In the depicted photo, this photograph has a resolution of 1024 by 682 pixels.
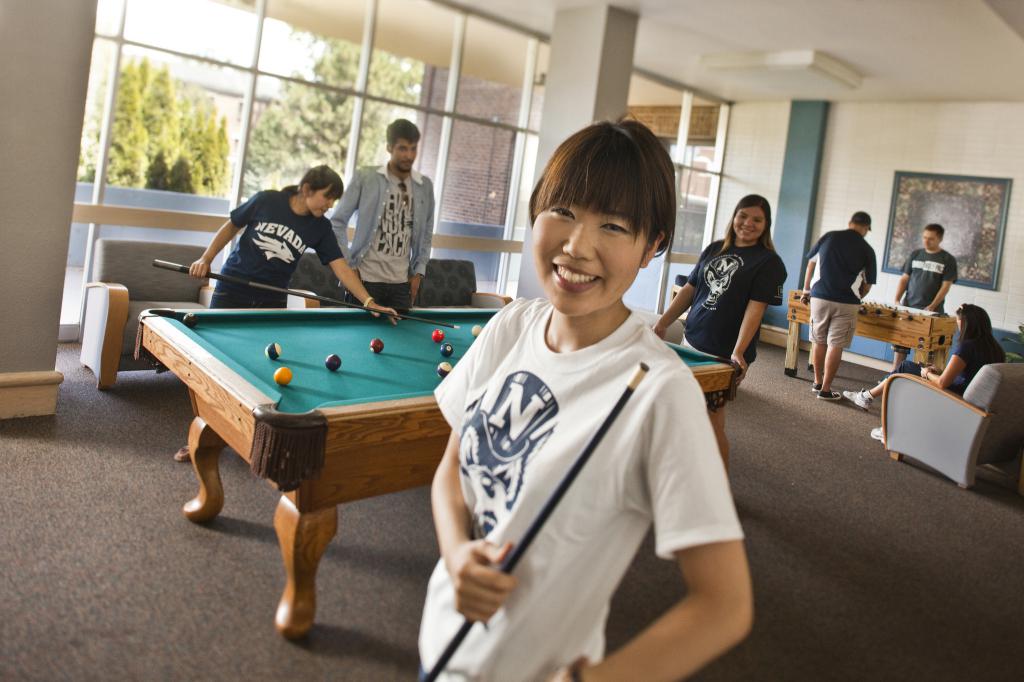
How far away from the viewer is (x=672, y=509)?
0.85m

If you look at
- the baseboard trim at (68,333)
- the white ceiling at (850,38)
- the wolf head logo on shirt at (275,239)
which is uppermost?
the white ceiling at (850,38)

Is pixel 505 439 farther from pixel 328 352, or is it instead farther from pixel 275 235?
pixel 275 235

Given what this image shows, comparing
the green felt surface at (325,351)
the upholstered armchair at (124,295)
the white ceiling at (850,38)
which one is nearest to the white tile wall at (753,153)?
the white ceiling at (850,38)

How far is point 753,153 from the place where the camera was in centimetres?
1028

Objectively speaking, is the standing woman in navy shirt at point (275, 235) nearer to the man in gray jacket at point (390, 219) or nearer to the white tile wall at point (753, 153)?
the man in gray jacket at point (390, 219)

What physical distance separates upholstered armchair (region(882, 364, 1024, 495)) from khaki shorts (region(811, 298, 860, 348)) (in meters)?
1.78

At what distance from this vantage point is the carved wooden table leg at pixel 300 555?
2.29 m

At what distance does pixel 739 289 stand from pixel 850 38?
3.76 m

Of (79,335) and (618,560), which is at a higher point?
(618,560)

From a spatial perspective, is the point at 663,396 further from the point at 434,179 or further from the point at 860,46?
the point at 860,46

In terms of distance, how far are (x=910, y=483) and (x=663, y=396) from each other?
4.53 meters

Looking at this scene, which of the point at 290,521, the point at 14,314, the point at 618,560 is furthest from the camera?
the point at 14,314

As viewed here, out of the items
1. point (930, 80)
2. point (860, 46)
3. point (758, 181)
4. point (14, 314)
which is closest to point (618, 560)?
point (14, 314)

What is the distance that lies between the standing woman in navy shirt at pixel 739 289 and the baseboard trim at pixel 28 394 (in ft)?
10.3
